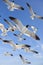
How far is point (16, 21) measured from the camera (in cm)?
1247

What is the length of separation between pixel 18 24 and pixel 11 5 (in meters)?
2.18

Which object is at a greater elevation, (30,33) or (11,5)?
(11,5)

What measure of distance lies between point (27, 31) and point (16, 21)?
47.5 inches

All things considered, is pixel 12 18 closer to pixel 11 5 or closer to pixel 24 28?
pixel 24 28

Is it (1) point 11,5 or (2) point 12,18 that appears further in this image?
(1) point 11,5

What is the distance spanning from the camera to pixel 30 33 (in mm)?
12695

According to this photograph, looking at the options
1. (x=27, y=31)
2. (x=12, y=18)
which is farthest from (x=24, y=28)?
(x=12, y=18)

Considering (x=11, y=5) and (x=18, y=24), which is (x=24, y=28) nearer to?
(x=18, y=24)

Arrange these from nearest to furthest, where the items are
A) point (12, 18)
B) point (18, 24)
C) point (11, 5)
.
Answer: point (12, 18)
point (18, 24)
point (11, 5)

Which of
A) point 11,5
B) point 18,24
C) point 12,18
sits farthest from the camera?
point 11,5

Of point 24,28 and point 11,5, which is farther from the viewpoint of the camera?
point 11,5

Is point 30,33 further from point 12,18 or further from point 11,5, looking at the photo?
point 11,5

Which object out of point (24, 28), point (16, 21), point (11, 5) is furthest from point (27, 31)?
point (11, 5)

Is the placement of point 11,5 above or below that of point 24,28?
above
